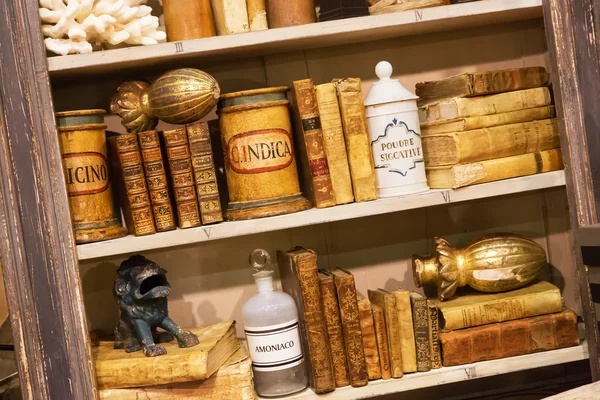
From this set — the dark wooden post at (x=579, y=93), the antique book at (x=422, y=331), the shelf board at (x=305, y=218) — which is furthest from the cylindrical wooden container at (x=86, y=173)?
the dark wooden post at (x=579, y=93)

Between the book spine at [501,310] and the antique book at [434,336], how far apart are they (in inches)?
0.9

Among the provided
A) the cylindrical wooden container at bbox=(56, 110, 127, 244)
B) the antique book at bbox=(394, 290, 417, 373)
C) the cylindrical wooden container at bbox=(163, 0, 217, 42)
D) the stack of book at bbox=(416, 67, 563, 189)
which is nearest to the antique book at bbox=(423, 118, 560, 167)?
the stack of book at bbox=(416, 67, 563, 189)

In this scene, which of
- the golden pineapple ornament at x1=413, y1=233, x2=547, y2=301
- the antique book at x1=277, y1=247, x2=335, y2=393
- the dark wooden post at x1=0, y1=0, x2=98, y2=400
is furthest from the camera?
the golden pineapple ornament at x1=413, y1=233, x2=547, y2=301

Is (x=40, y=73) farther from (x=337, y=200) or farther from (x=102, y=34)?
(x=337, y=200)

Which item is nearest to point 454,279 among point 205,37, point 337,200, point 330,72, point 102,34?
point 337,200

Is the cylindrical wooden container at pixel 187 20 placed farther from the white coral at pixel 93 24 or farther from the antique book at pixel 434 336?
the antique book at pixel 434 336

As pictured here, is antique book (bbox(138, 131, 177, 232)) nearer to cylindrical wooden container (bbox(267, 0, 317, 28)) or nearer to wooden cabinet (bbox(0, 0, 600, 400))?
wooden cabinet (bbox(0, 0, 600, 400))

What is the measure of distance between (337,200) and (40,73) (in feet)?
2.01

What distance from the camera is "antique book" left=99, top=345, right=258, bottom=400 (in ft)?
4.56

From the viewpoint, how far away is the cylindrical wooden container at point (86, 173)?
54.6 inches

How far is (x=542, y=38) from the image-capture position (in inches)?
69.4

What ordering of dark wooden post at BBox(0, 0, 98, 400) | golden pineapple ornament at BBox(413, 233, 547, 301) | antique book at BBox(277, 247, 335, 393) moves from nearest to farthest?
1. dark wooden post at BBox(0, 0, 98, 400)
2. antique book at BBox(277, 247, 335, 393)
3. golden pineapple ornament at BBox(413, 233, 547, 301)

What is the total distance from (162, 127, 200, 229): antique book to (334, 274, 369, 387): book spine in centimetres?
32

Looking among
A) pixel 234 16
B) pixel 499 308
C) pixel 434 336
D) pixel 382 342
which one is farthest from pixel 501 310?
pixel 234 16
